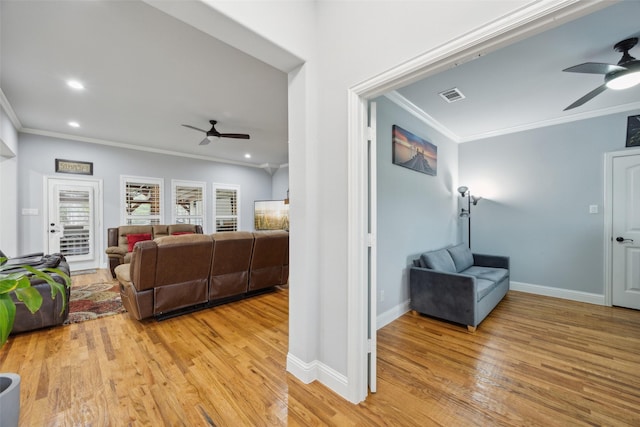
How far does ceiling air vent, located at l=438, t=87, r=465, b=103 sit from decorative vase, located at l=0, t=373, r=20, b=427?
4.00 meters

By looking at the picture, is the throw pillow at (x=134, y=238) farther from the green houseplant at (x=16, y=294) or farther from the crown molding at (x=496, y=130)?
the crown molding at (x=496, y=130)

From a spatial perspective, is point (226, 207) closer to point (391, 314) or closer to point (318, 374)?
point (391, 314)

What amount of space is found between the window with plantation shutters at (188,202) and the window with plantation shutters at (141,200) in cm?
35

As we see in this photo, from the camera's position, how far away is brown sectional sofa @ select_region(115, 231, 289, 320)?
277 centimetres

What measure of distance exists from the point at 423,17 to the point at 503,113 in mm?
3096

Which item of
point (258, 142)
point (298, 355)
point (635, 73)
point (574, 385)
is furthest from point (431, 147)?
point (258, 142)

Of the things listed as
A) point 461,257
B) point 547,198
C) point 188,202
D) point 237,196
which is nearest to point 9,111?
point 188,202

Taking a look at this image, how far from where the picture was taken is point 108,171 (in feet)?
19.1

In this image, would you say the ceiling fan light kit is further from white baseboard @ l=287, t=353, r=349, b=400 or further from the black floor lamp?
white baseboard @ l=287, t=353, r=349, b=400

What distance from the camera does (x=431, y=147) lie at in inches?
151

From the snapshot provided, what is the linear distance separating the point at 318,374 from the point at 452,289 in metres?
1.78

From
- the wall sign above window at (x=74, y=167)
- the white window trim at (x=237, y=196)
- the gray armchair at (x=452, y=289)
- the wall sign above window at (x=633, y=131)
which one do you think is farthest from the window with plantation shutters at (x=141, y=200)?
the wall sign above window at (x=633, y=131)

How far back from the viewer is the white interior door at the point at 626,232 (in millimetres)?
3346

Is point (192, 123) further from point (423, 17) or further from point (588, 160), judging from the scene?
point (588, 160)
